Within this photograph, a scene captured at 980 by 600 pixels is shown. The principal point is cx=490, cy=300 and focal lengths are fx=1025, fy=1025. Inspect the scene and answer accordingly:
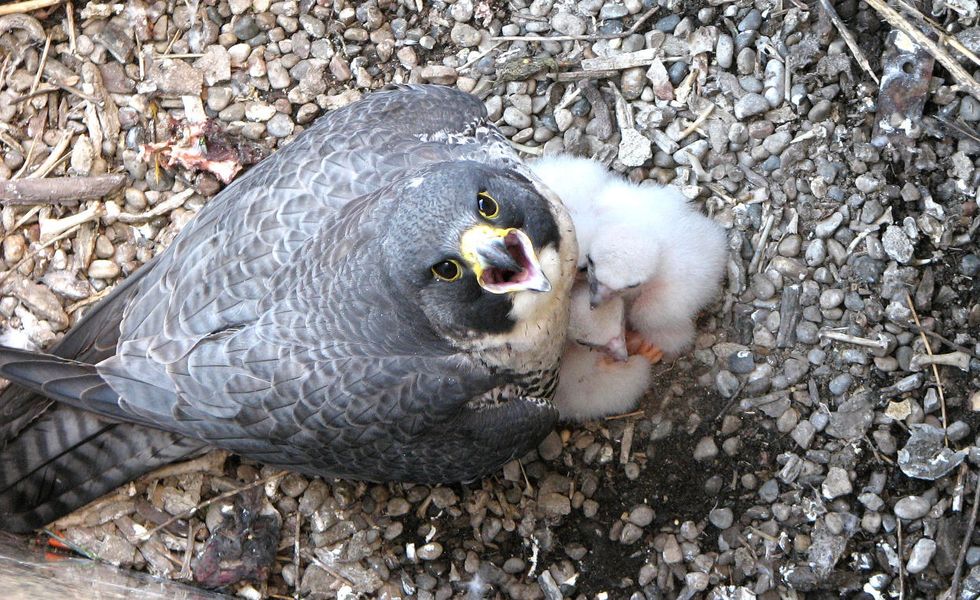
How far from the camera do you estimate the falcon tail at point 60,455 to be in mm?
4051

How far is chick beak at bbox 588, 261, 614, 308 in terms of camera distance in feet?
12.8

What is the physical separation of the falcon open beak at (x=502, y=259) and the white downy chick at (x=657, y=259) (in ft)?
2.09

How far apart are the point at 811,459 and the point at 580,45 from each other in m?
2.10

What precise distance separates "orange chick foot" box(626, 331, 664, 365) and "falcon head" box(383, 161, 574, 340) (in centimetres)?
88

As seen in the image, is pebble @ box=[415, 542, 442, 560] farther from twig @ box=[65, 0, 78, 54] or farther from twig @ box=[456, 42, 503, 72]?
twig @ box=[65, 0, 78, 54]

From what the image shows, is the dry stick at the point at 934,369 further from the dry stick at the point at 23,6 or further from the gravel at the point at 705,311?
the dry stick at the point at 23,6

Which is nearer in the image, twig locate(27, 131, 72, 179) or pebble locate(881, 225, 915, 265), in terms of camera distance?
pebble locate(881, 225, 915, 265)

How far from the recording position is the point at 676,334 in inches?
168

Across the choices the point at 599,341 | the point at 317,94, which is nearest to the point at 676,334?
the point at 599,341

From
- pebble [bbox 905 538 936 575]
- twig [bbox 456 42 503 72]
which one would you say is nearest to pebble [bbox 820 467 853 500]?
pebble [bbox 905 538 936 575]

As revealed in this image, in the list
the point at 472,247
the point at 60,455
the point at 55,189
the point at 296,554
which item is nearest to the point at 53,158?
the point at 55,189

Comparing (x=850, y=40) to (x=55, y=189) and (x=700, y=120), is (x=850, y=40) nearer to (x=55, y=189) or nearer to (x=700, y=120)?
(x=700, y=120)

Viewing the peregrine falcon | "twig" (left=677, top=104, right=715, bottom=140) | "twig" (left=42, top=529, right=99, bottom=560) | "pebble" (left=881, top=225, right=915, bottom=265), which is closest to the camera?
the peregrine falcon

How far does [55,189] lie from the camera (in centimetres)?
471
